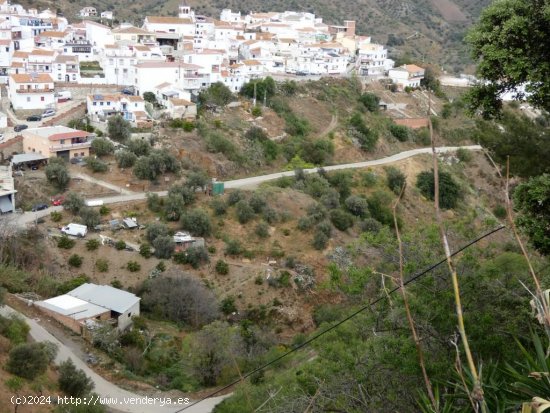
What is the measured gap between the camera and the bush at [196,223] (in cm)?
2116

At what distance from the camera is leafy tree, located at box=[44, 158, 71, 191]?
867 inches

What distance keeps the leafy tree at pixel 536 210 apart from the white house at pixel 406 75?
35954mm

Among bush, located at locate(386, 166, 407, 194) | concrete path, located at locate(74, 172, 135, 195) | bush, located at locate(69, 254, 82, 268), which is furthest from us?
bush, located at locate(386, 166, 407, 194)

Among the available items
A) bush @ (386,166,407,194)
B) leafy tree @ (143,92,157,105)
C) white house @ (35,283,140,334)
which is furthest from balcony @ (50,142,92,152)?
bush @ (386,166,407,194)

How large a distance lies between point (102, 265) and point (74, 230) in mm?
1829

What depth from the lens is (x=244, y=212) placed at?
22.6 metres

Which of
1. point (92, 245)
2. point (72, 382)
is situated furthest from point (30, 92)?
point (72, 382)

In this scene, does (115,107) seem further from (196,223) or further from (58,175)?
(196,223)

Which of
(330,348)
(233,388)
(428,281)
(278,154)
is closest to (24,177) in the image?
(278,154)

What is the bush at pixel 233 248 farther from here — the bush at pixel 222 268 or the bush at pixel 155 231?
the bush at pixel 155 231

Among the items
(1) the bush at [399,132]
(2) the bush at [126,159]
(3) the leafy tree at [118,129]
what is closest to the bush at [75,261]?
(2) the bush at [126,159]

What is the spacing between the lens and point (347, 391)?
6426mm

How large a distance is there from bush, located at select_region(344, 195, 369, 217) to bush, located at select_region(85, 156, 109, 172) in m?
10.1

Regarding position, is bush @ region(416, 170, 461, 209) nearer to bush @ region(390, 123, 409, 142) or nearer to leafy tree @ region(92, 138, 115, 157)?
bush @ region(390, 123, 409, 142)
